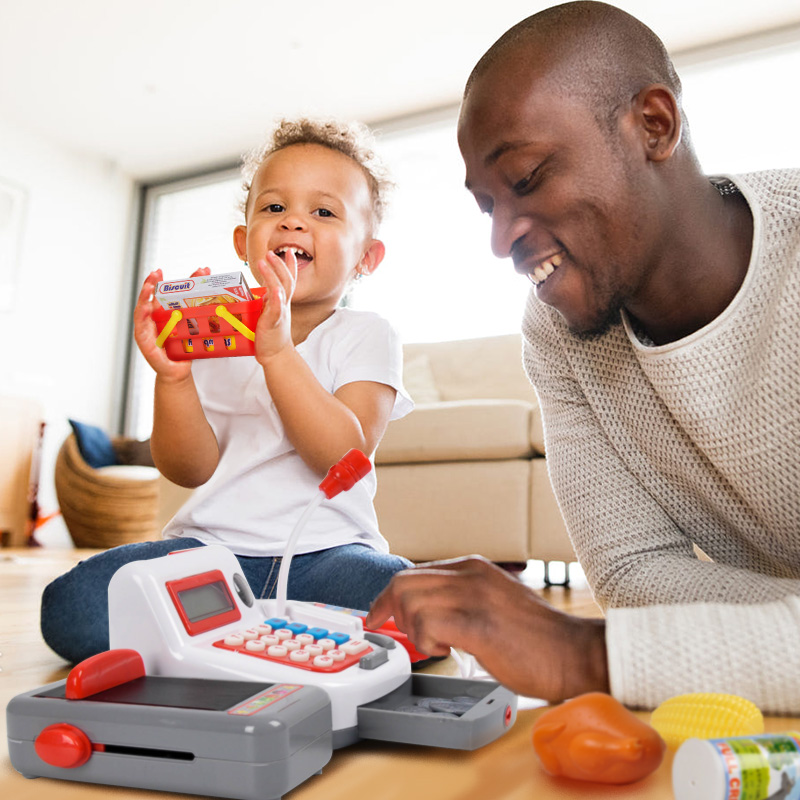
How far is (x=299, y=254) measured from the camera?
1091 mm

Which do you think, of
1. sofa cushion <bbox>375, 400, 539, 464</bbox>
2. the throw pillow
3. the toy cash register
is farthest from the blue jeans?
the throw pillow

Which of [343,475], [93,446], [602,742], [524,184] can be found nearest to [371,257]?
[524,184]

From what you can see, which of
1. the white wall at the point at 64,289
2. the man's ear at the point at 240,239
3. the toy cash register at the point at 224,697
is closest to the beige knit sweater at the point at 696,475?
the toy cash register at the point at 224,697

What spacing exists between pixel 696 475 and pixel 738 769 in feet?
1.58

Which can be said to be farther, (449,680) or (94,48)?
(94,48)

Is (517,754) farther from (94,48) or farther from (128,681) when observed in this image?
(94,48)

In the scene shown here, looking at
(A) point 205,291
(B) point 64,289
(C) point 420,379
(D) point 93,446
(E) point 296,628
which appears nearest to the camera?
(E) point 296,628

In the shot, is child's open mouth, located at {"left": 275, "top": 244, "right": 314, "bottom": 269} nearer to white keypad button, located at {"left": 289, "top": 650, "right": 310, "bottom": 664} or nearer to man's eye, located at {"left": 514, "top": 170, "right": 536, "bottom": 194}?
man's eye, located at {"left": 514, "top": 170, "right": 536, "bottom": 194}

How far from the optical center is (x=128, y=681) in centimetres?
Result: 51

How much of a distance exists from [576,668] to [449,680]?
0.30 ft

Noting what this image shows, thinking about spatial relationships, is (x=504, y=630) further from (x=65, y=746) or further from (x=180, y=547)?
(x=180, y=547)

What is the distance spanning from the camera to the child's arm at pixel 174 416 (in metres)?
0.96

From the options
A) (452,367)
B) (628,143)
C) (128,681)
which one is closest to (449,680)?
(128,681)

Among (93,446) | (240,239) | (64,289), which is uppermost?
(64,289)
